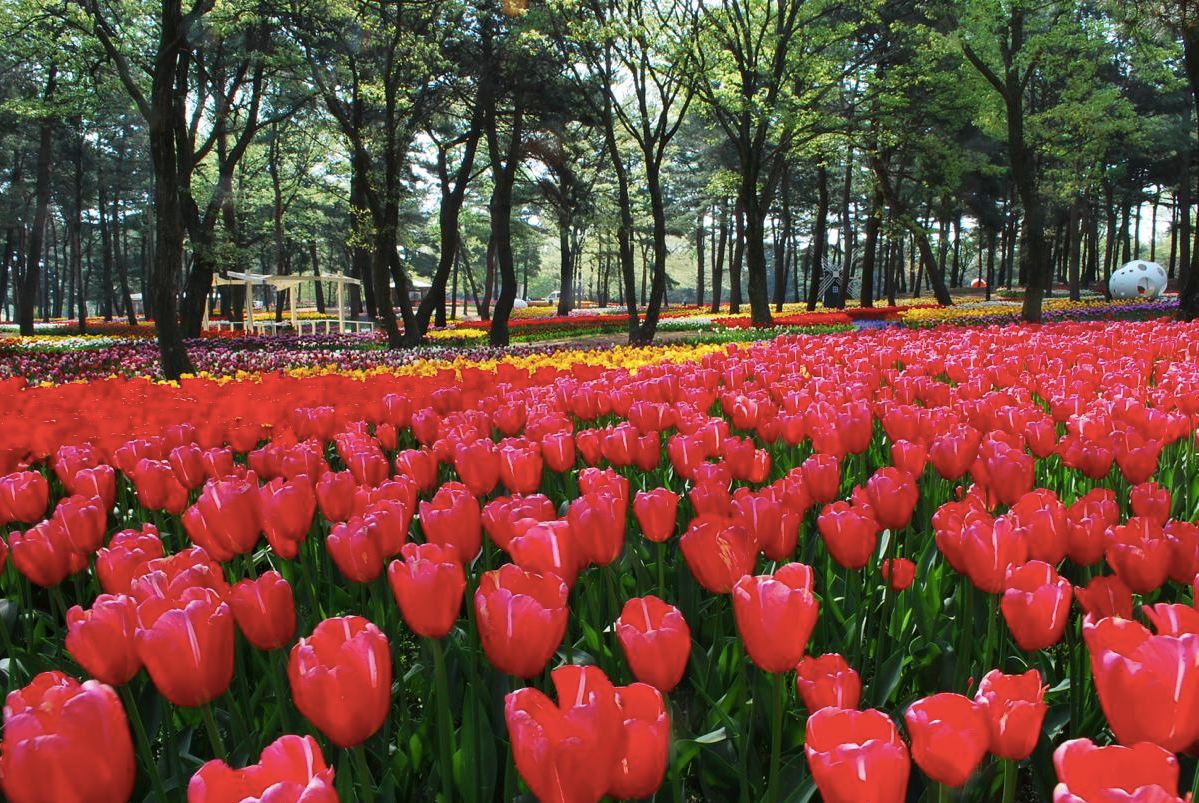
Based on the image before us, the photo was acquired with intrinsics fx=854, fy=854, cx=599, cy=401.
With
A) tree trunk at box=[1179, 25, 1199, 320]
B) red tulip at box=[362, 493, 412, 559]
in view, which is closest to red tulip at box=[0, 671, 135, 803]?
red tulip at box=[362, 493, 412, 559]

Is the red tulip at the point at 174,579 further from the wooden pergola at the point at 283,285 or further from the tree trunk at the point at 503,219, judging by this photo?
the wooden pergola at the point at 283,285

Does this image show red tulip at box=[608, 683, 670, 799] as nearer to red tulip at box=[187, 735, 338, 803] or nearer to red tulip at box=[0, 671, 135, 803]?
red tulip at box=[187, 735, 338, 803]

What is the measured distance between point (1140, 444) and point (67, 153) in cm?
4141

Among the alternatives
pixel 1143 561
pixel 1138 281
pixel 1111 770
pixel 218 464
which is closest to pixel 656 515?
pixel 1143 561

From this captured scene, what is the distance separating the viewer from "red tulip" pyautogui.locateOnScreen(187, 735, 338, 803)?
794 mm

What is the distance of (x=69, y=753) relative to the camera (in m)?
0.86

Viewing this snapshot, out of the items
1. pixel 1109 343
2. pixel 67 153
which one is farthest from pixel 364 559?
pixel 67 153

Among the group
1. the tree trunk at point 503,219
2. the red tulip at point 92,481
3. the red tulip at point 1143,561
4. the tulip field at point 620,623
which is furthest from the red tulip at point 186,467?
the tree trunk at point 503,219

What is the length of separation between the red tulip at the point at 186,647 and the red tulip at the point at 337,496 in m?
0.84

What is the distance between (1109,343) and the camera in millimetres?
6648

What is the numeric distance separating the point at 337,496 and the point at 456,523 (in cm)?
46

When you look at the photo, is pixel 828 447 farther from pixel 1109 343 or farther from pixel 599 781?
pixel 1109 343

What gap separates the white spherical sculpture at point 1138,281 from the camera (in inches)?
1395

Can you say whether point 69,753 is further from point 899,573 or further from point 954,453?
point 954,453
